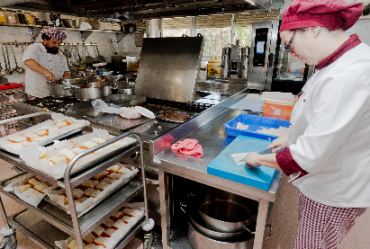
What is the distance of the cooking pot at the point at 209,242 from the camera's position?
1443 mm

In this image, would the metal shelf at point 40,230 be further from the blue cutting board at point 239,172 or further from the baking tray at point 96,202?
the blue cutting board at point 239,172

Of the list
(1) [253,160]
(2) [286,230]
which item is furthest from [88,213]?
(2) [286,230]

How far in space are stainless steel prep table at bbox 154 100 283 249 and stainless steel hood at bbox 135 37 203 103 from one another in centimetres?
68

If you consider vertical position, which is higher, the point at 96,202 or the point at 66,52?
the point at 66,52

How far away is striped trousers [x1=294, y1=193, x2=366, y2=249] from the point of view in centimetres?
103

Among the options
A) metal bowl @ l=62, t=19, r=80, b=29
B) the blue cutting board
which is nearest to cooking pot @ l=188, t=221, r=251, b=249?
the blue cutting board

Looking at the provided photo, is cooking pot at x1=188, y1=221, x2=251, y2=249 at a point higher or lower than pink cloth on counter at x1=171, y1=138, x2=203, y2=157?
lower

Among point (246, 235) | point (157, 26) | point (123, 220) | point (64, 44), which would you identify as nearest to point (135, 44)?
point (157, 26)

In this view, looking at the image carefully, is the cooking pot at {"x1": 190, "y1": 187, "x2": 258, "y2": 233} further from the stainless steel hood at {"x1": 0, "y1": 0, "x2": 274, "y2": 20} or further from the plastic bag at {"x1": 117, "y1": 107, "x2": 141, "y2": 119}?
the stainless steel hood at {"x1": 0, "y1": 0, "x2": 274, "y2": 20}

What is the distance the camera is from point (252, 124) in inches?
71.8

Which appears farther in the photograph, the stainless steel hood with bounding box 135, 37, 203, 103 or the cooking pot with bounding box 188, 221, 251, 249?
the stainless steel hood with bounding box 135, 37, 203, 103

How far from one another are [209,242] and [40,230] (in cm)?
132

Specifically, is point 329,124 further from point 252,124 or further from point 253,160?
point 252,124

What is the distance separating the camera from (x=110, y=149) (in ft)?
4.46
